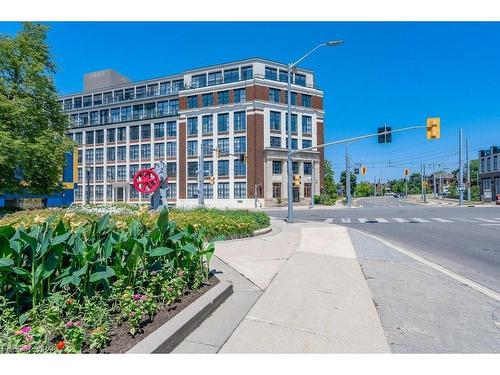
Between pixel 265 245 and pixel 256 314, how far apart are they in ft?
21.5

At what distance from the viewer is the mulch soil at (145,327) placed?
3.41 meters

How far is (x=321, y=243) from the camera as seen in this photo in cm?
1235

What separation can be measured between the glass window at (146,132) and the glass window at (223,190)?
17.6 m

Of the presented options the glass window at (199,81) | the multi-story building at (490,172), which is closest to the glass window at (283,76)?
the glass window at (199,81)

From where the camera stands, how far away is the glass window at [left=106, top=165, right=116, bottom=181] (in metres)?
66.2

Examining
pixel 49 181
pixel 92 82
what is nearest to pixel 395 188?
pixel 92 82

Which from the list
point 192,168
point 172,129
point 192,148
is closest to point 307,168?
point 192,168

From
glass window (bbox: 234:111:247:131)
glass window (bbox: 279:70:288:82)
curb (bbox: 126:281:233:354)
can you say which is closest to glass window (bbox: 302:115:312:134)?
glass window (bbox: 279:70:288:82)

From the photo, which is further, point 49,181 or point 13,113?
point 49,181

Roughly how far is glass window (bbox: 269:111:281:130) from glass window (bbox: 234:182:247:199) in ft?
32.8

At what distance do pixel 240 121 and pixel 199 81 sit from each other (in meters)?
11.5

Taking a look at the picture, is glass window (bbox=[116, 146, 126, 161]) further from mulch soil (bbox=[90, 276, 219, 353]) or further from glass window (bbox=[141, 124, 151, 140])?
mulch soil (bbox=[90, 276, 219, 353])

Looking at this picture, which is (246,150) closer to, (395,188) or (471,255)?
(471,255)

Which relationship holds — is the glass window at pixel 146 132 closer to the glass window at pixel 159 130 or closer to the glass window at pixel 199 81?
the glass window at pixel 159 130
